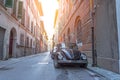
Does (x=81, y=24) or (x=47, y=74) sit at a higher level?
(x=81, y=24)

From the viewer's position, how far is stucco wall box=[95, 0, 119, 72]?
7.97 meters

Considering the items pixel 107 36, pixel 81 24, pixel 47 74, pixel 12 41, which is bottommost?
pixel 47 74

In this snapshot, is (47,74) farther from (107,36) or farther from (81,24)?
(81,24)

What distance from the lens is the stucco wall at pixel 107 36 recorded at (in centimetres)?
797

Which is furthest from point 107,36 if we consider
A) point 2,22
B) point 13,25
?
point 13,25

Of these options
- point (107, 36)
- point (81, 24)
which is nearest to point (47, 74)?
point (107, 36)

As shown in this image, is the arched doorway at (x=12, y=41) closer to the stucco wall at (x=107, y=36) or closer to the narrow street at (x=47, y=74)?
the narrow street at (x=47, y=74)

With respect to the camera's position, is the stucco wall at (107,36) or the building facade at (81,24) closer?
the stucco wall at (107,36)

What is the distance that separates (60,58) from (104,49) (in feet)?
8.56

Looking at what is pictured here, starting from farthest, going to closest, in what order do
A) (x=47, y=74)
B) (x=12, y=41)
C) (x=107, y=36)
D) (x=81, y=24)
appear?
(x=12, y=41) → (x=81, y=24) → (x=107, y=36) → (x=47, y=74)

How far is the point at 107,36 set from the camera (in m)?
8.96

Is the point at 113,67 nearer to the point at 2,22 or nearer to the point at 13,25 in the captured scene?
the point at 2,22

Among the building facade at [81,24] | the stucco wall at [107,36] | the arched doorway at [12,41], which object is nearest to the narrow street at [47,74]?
the stucco wall at [107,36]

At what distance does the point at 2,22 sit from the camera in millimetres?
15492
